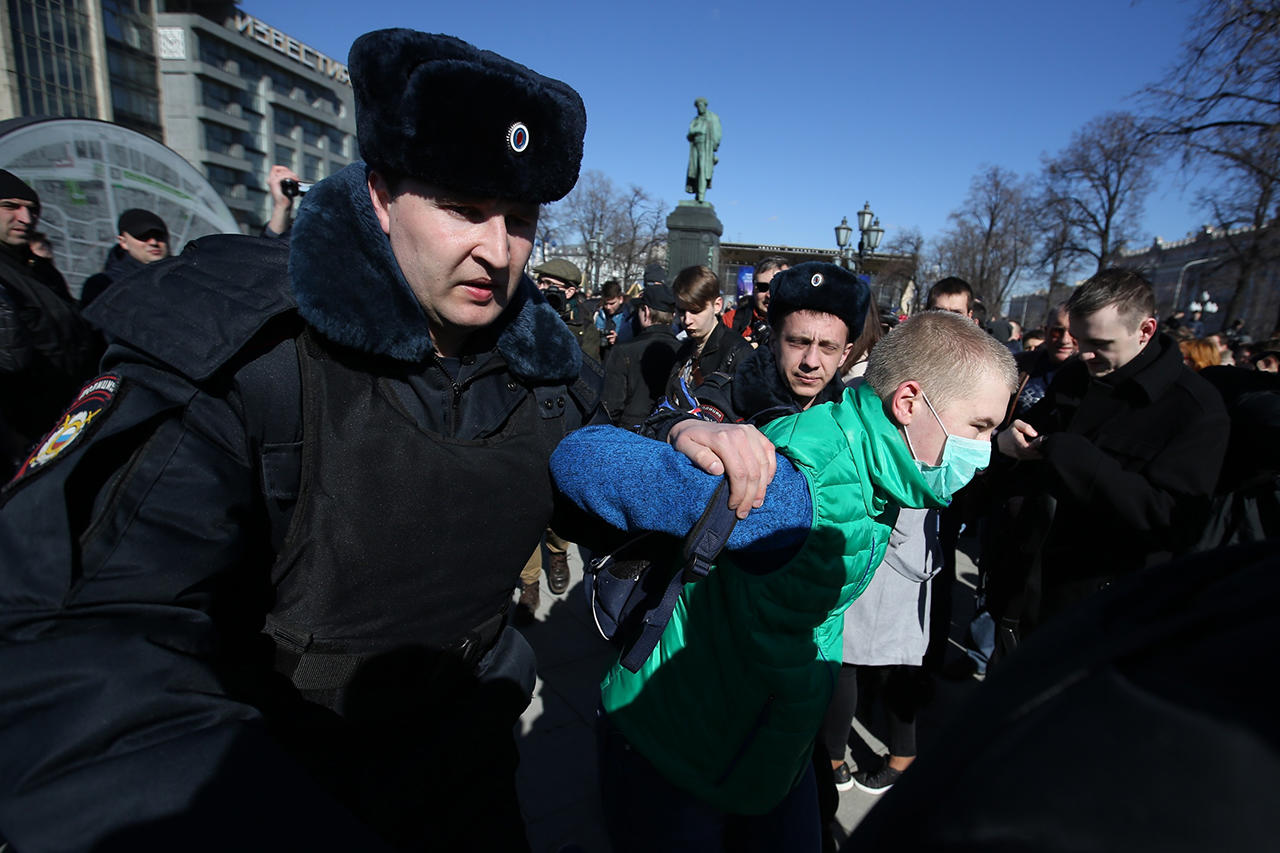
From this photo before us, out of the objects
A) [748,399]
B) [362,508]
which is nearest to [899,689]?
[748,399]

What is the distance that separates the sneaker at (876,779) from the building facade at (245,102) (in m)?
46.5

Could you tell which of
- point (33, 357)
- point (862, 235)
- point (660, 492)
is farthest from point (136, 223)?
point (862, 235)

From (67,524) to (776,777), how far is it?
1390mm

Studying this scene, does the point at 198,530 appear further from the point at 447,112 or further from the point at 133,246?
the point at 133,246

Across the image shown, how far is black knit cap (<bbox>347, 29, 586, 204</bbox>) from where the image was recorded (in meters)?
1.05

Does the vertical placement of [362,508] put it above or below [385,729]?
above

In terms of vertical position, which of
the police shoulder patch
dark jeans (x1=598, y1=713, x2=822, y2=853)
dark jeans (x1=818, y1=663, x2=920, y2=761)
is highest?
the police shoulder patch

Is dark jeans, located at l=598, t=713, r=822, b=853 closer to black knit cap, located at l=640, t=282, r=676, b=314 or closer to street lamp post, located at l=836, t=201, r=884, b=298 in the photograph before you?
black knit cap, located at l=640, t=282, r=676, b=314

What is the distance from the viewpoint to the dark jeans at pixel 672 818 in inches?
58.0

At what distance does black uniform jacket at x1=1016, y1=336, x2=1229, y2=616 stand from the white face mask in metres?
1.36

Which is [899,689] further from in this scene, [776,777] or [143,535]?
[143,535]

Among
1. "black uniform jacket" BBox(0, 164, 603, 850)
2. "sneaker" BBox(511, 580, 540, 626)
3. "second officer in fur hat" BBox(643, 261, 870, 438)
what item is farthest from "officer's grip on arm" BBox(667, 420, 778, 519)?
"sneaker" BBox(511, 580, 540, 626)

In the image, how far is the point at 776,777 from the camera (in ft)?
4.76

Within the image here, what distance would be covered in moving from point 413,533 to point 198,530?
0.36m
